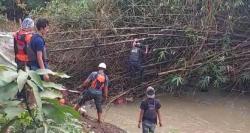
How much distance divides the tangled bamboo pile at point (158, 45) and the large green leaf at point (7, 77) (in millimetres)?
8781

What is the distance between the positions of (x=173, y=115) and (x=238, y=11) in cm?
338

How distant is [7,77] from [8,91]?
70mm

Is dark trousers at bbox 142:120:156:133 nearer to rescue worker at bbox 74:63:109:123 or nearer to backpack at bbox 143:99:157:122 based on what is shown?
backpack at bbox 143:99:157:122

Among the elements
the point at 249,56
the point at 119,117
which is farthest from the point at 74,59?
the point at 249,56

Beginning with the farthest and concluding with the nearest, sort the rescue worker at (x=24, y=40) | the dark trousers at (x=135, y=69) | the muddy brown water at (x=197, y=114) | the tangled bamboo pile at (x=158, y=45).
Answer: the tangled bamboo pile at (x=158, y=45) < the dark trousers at (x=135, y=69) < the muddy brown water at (x=197, y=114) < the rescue worker at (x=24, y=40)

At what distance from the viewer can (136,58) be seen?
36.2 ft

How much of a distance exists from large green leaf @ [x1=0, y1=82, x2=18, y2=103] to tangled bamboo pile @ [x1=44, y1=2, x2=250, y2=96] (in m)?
8.79

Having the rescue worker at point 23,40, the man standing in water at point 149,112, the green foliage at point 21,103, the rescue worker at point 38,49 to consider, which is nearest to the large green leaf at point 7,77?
the green foliage at point 21,103

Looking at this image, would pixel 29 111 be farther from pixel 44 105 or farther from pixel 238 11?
pixel 238 11

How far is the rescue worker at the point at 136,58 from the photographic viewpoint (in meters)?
11.0

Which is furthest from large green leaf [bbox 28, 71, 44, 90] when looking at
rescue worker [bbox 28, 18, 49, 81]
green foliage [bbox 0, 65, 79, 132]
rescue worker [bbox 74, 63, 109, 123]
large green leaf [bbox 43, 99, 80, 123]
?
rescue worker [bbox 74, 63, 109, 123]

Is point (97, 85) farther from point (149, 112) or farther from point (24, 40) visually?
point (24, 40)

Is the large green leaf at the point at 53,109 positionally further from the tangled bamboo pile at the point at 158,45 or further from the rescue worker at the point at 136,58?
the tangled bamboo pile at the point at 158,45

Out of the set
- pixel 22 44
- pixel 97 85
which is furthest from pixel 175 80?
pixel 22 44
